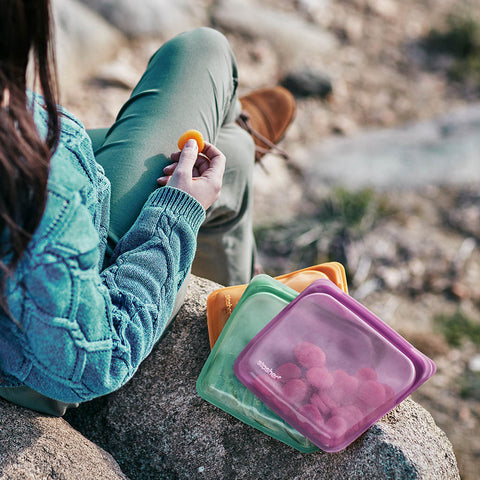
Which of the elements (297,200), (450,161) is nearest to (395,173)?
(450,161)

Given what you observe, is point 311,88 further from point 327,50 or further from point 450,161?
point 450,161

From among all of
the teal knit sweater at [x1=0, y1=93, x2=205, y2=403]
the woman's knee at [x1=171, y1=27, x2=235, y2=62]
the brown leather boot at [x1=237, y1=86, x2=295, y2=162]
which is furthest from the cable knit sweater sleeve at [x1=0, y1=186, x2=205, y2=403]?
the brown leather boot at [x1=237, y1=86, x2=295, y2=162]

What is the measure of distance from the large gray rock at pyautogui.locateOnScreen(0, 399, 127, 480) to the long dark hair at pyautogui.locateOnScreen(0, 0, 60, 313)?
39 centimetres

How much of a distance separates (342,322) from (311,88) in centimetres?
272

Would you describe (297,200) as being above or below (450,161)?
below

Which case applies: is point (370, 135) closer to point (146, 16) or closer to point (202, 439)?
point (146, 16)

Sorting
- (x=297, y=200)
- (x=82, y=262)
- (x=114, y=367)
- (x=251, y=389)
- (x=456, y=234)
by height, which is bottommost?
(x=297, y=200)

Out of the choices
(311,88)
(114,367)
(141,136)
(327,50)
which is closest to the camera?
(114,367)

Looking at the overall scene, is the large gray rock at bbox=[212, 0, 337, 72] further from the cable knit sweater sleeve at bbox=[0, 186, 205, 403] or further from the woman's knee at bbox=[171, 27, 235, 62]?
the cable knit sweater sleeve at bbox=[0, 186, 205, 403]

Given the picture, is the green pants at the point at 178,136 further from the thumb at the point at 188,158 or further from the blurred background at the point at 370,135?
the blurred background at the point at 370,135

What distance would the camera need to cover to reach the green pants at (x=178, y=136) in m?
1.26

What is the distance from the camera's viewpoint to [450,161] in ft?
10.5

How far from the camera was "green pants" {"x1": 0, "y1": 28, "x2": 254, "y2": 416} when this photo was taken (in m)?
1.26

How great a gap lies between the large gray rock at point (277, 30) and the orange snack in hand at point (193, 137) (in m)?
2.60
